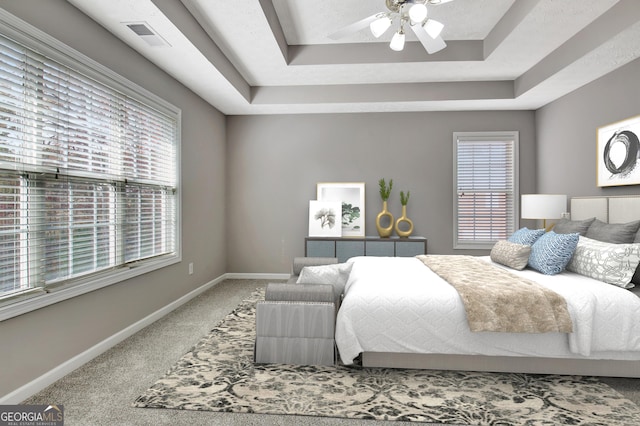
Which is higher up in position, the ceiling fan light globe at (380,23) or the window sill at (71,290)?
the ceiling fan light globe at (380,23)

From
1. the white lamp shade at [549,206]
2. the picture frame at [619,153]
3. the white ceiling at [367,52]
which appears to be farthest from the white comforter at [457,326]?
the white ceiling at [367,52]

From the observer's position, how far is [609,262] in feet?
8.80

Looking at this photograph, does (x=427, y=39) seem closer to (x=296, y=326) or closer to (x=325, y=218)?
(x=296, y=326)

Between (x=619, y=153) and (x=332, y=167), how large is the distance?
3402mm

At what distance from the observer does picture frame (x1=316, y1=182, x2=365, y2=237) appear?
5.55 m

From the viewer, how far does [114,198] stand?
124 inches

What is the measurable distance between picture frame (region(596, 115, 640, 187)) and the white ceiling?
612 millimetres

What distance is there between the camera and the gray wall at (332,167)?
17.9 feet

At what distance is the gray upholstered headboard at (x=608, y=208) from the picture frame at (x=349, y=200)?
2637mm

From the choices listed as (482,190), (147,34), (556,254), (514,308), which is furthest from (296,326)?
(482,190)

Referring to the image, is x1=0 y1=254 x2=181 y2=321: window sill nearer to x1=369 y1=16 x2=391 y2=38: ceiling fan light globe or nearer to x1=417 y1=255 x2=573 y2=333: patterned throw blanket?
x1=417 y1=255 x2=573 y2=333: patterned throw blanket

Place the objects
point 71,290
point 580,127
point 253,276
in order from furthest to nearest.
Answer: point 253,276
point 580,127
point 71,290

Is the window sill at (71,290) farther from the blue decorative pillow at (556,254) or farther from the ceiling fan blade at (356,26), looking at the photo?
the blue decorative pillow at (556,254)

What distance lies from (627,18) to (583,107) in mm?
1513
